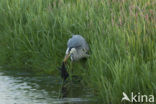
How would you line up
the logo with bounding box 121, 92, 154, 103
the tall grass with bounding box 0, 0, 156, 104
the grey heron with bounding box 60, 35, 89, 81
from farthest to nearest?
the grey heron with bounding box 60, 35, 89, 81 → the tall grass with bounding box 0, 0, 156, 104 → the logo with bounding box 121, 92, 154, 103

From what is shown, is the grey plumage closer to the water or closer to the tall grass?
the tall grass

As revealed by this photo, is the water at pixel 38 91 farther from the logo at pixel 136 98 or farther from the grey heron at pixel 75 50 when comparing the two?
the logo at pixel 136 98

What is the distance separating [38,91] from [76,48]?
3.90 feet

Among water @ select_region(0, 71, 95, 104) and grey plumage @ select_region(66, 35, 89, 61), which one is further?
grey plumage @ select_region(66, 35, 89, 61)

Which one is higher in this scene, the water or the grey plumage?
the grey plumage

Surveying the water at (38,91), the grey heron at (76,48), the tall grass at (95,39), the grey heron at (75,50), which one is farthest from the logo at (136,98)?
the grey heron at (76,48)

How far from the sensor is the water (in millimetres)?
7121

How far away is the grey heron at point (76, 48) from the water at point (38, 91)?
1.56 feet

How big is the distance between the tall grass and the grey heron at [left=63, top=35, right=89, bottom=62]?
0.51 ft

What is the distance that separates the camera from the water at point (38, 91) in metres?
7.12

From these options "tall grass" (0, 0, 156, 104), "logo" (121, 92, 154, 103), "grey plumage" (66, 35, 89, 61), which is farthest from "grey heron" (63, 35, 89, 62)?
"logo" (121, 92, 154, 103)

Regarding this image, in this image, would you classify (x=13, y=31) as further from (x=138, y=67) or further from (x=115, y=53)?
(x=138, y=67)

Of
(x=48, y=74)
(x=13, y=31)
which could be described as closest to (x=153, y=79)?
(x=48, y=74)

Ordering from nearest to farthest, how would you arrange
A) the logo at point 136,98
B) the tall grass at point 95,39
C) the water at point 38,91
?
the logo at point 136,98 → the tall grass at point 95,39 → the water at point 38,91
